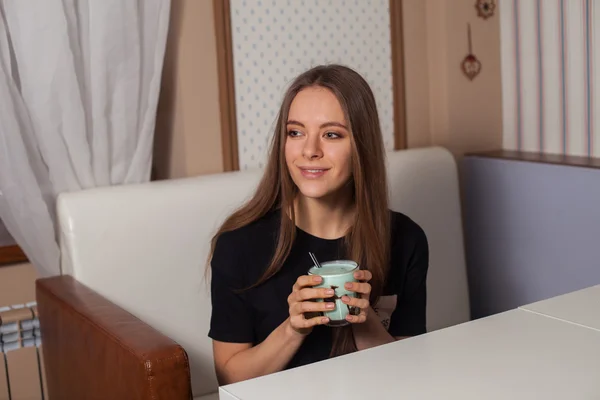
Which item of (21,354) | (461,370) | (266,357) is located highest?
(461,370)

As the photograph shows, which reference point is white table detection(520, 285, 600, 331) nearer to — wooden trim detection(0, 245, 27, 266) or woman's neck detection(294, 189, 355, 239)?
woman's neck detection(294, 189, 355, 239)

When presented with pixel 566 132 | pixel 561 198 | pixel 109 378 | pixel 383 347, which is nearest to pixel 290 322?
pixel 383 347

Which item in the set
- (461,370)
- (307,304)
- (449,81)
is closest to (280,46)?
(449,81)

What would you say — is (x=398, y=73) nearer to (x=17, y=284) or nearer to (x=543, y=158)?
(x=543, y=158)

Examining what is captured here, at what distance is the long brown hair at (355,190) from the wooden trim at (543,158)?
913mm

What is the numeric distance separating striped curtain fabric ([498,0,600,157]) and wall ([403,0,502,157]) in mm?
51

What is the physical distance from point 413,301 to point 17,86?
1.23 meters

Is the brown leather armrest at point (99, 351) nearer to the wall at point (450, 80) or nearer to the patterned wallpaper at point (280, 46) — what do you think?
the patterned wallpaper at point (280, 46)

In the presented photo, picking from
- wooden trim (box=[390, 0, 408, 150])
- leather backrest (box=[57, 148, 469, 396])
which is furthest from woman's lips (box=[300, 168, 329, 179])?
wooden trim (box=[390, 0, 408, 150])

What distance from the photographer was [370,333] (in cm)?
179

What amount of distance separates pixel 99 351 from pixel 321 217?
573 mm

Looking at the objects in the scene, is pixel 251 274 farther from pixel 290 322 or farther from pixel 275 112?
pixel 275 112

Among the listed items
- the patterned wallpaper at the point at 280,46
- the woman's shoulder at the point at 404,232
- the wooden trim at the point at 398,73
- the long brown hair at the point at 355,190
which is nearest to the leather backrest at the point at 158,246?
the patterned wallpaper at the point at 280,46

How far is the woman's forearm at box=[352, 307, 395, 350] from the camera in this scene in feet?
5.85
